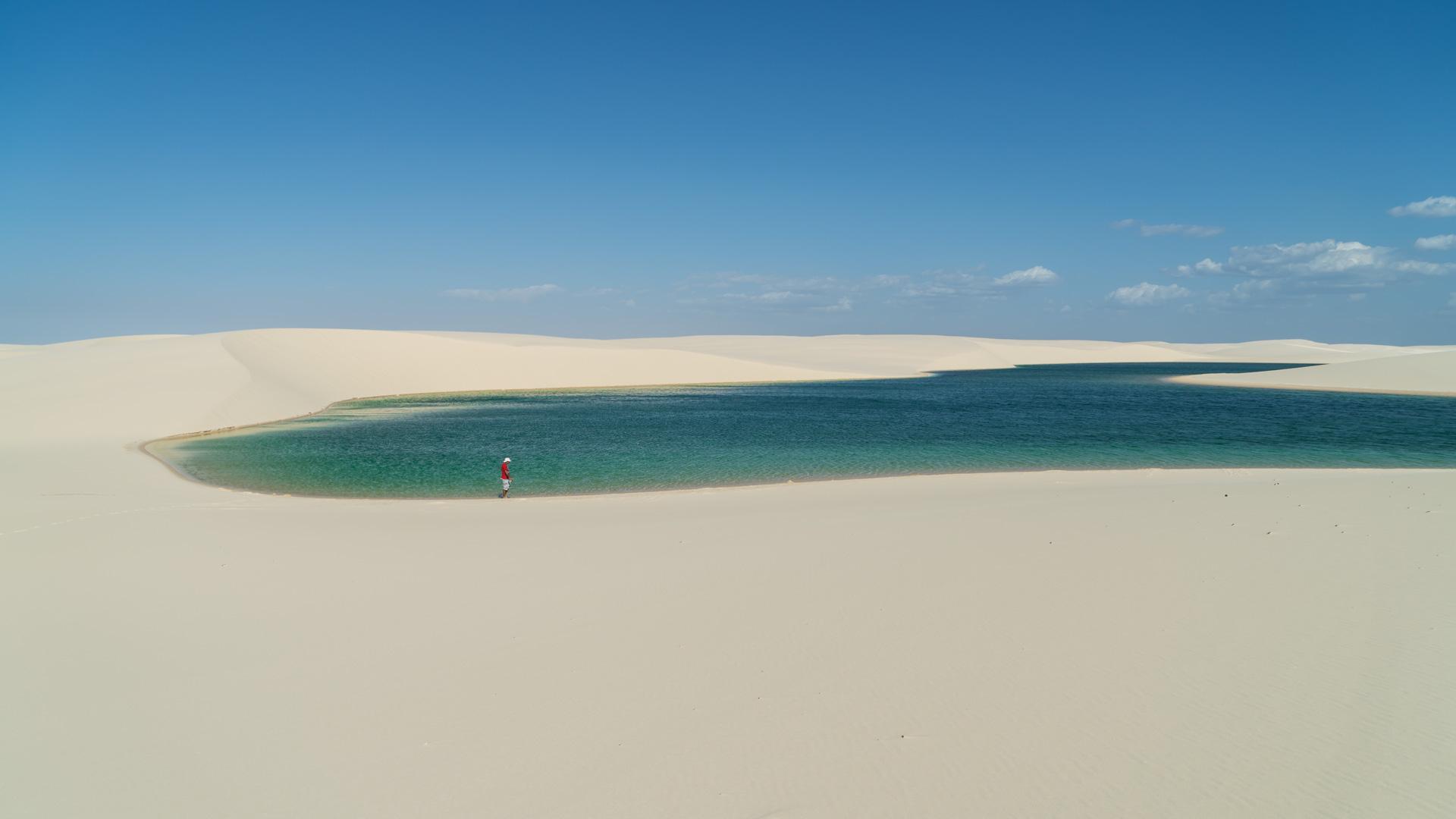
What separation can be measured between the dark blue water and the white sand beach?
188 inches

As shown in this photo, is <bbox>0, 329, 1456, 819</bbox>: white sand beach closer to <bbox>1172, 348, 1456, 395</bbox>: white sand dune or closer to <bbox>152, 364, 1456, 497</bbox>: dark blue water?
<bbox>152, 364, 1456, 497</bbox>: dark blue water

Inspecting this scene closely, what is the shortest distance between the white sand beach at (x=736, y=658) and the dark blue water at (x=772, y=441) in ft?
15.7

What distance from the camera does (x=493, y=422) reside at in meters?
32.7

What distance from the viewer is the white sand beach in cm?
444

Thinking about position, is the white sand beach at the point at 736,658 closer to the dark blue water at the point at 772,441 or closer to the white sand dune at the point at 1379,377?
the dark blue water at the point at 772,441

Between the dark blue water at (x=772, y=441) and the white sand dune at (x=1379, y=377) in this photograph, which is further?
the white sand dune at (x=1379, y=377)

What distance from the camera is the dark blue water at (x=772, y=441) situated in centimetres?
1864

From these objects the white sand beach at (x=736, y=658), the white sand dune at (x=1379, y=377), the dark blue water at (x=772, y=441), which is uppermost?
the white sand dune at (x=1379, y=377)

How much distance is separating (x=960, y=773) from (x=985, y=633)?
2.41m

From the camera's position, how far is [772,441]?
83.7 feet

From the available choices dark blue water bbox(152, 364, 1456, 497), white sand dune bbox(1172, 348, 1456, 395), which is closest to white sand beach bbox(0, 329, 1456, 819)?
dark blue water bbox(152, 364, 1456, 497)

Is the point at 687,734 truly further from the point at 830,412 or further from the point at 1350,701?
the point at 830,412

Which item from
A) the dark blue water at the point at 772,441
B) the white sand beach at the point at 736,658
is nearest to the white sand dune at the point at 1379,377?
the dark blue water at the point at 772,441

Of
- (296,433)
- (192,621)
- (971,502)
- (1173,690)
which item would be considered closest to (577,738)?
(1173,690)
